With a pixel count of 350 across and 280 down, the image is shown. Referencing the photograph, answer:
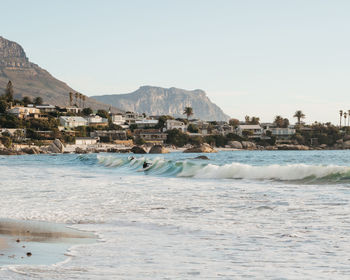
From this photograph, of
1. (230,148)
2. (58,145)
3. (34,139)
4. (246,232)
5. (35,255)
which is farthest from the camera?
(230,148)

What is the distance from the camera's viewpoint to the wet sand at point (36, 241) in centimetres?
698

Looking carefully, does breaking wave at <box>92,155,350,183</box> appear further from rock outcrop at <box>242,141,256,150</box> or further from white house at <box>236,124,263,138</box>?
white house at <box>236,124,263,138</box>

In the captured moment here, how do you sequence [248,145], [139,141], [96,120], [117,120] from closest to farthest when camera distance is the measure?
[139,141]
[248,145]
[96,120]
[117,120]

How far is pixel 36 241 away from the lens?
27.3 ft

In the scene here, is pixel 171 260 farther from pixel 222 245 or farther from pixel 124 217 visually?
pixel 124 217

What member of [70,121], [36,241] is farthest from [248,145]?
[36,241]

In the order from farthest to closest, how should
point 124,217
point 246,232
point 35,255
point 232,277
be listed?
1. point 124,217
2. point 246,232
3. point 35,255
4. point 232,277

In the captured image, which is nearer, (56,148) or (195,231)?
(195,231)

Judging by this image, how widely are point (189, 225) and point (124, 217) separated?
2.19 metres

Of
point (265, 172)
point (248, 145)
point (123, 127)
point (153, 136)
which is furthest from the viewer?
point (123, 127)

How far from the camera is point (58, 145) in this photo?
106188 mm

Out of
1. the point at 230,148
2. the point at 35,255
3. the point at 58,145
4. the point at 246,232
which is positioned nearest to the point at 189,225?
the point at 246,232

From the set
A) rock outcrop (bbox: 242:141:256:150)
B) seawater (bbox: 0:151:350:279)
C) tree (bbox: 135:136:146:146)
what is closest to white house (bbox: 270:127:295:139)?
rock outcrop (bbox: 242:141:256:150)

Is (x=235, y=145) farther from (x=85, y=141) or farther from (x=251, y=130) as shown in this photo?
(x=85, y=141)
